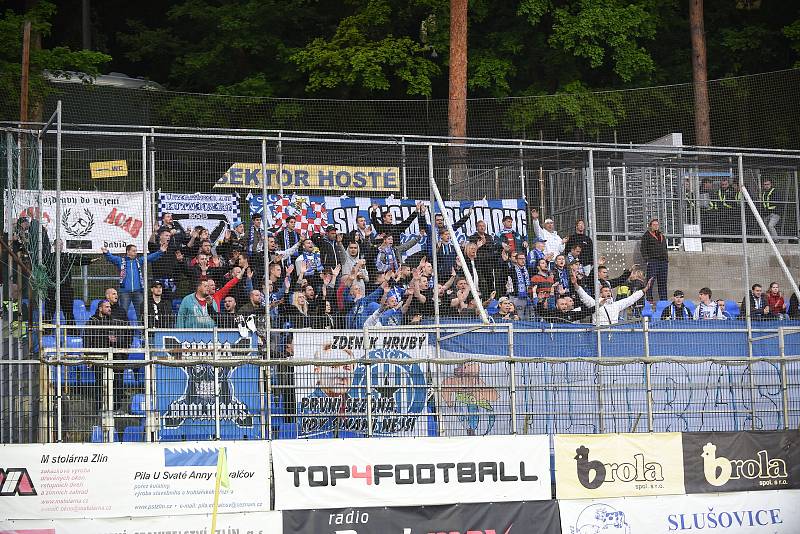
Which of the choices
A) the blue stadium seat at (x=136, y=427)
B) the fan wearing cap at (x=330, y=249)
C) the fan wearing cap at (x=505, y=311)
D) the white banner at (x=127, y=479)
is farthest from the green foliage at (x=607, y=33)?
the white banner at (x=127, y=479)

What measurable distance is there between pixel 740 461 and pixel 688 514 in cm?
99

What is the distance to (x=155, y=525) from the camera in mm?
12805

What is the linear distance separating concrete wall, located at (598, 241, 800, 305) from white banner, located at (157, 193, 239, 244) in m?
6.43

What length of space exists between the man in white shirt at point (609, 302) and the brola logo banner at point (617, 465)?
3.01 m

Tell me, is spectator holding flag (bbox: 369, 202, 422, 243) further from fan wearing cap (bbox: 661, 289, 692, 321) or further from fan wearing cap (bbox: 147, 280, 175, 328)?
fan wearing cap (bbox: 661, 289, 692, 321)

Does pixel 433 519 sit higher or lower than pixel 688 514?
higher

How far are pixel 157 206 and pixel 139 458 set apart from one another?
207 inches

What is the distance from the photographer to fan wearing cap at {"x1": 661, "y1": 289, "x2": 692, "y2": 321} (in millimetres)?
17875

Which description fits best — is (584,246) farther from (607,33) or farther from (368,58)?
(607,33)

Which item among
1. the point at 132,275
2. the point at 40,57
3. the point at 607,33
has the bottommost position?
the point at 132,275

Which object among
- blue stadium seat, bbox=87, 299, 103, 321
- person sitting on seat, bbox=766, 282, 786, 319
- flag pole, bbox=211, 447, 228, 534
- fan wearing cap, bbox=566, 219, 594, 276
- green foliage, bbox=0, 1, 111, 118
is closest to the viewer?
flag pole, bbox=211, 447, 228, 534

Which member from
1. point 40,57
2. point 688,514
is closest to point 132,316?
point 688,514

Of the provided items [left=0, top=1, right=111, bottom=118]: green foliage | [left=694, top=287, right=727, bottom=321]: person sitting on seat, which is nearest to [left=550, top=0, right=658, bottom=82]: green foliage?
[left=0, top=1, right=111, bottom=118]: green foliage

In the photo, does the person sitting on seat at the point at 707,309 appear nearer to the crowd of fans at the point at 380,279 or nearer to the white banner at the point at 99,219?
the crowd of fans at the point at 380,279
